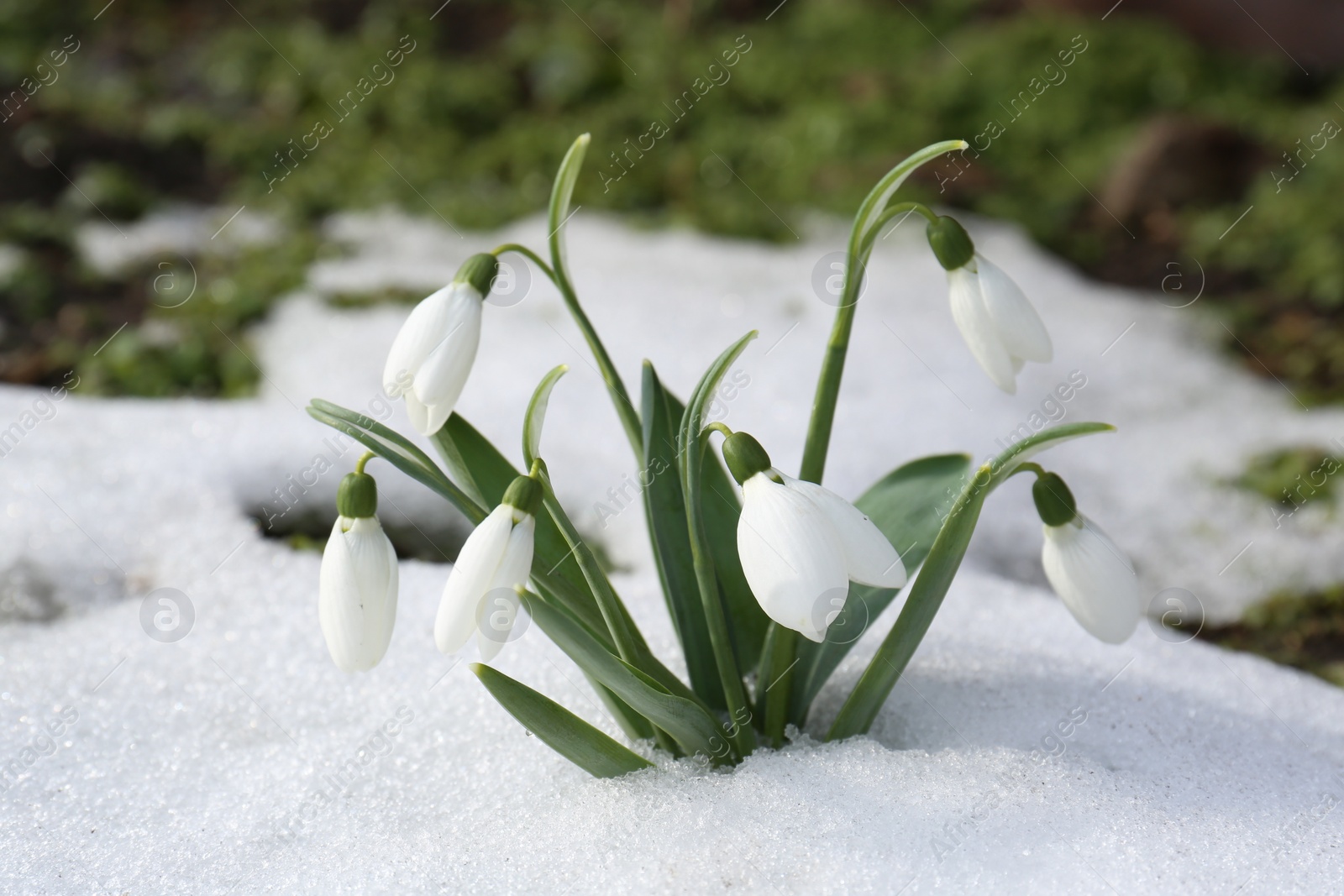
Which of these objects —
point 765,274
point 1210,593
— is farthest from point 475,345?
point 765,274

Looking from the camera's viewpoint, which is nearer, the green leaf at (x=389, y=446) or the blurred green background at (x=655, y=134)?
the green leaf at (x=389, y=446)

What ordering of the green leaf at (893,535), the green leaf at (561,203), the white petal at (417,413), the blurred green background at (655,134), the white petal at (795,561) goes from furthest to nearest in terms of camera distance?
1. the blurred green background at (655,134)
2. the green leaf at (893,535)
3. the green leaf at (561,203)
4. the white petal at (417,413)
5. the white petal at (795,561)

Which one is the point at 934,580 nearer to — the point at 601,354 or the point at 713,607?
the point at 713,607

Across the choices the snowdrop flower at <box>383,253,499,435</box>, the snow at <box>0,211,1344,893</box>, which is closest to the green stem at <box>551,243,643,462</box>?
the snowdrop flower at <box>383,253,499,435</box>

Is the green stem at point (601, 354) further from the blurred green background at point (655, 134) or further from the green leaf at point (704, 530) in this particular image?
the blurred green background at point (655, 134)

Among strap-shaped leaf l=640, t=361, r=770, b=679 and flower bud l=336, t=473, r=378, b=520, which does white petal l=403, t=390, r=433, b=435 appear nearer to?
flower bud l=336, t=473, r=378, b=520

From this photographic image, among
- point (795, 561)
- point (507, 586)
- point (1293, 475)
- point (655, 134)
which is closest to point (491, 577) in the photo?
point (507, 586)

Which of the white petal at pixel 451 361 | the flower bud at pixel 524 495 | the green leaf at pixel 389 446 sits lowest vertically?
the flower bud at pixel 524 495

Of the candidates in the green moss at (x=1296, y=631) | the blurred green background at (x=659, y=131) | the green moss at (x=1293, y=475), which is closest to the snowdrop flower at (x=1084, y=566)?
the green moss at (x=1296, y=631)
